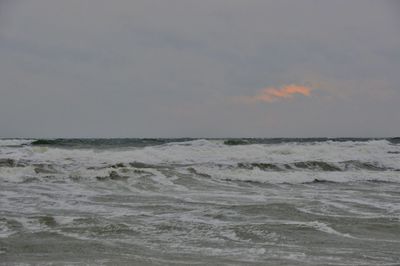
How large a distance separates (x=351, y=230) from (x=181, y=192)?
16.2ft

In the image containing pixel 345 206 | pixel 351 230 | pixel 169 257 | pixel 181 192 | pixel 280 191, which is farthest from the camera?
pixel 280 191

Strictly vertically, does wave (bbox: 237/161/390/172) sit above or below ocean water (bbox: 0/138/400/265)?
above

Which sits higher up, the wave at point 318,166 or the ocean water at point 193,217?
the wave at point 318,166

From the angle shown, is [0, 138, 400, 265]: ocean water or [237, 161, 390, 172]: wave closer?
[0, 138, 400, 265]: ocean water

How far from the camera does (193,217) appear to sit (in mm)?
7777

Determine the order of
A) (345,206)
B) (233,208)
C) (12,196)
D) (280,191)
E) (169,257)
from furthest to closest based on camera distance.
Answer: (280,191) → (12,196) → (345,206) → (233,208) → (169,257)

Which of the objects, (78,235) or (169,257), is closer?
(169,257)

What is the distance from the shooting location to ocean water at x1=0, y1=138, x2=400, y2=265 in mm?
5426

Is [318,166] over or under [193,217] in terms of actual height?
over

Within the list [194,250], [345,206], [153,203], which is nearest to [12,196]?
[153,203]

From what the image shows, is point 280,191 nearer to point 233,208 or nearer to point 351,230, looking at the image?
point 233,208

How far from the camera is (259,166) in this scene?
18.3 m

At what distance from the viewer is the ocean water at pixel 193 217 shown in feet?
17.8

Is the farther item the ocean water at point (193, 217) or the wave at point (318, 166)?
the wave at point (318, 166)
